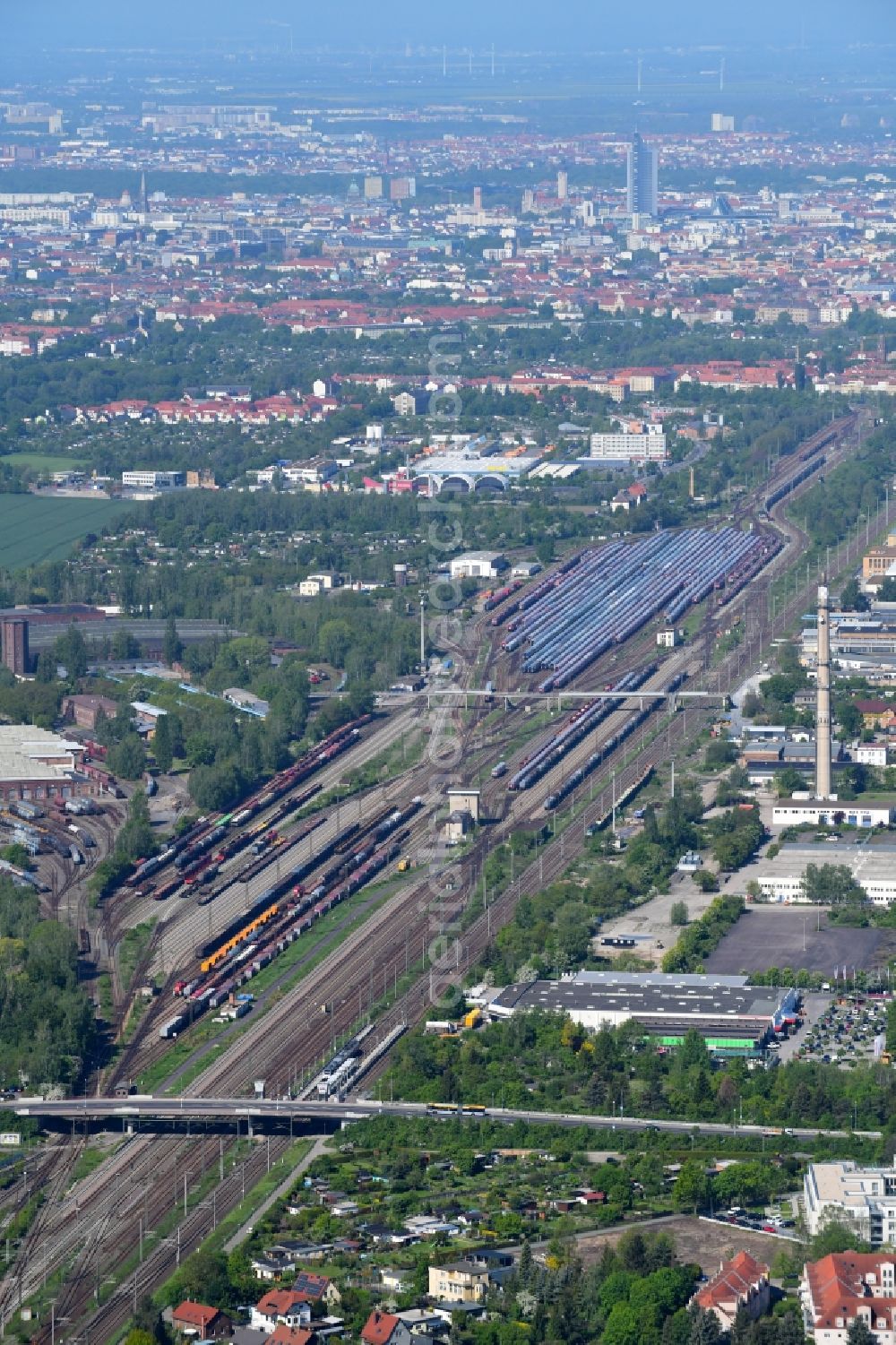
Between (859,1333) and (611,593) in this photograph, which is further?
(611,593)

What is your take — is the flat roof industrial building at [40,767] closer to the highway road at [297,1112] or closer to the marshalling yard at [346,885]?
the marshalling yard at [346,885]

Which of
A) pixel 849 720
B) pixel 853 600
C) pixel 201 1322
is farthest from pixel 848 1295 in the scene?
pixel 853 600

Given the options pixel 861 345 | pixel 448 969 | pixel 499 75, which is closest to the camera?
pixel 448 969

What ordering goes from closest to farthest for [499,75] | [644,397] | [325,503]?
[325,503] → [644,397] → [499,75]

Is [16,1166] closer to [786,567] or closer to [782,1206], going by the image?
[782,1206]

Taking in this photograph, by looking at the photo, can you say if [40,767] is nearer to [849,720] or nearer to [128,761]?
[128,761]

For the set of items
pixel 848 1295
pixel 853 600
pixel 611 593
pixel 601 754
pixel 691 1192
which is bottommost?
pixel 611 593

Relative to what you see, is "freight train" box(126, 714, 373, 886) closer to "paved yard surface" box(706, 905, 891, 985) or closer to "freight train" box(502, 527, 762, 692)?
"freight train" box(502, 527, 762, 692)

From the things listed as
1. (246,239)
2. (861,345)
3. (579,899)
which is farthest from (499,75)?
(579,899)
